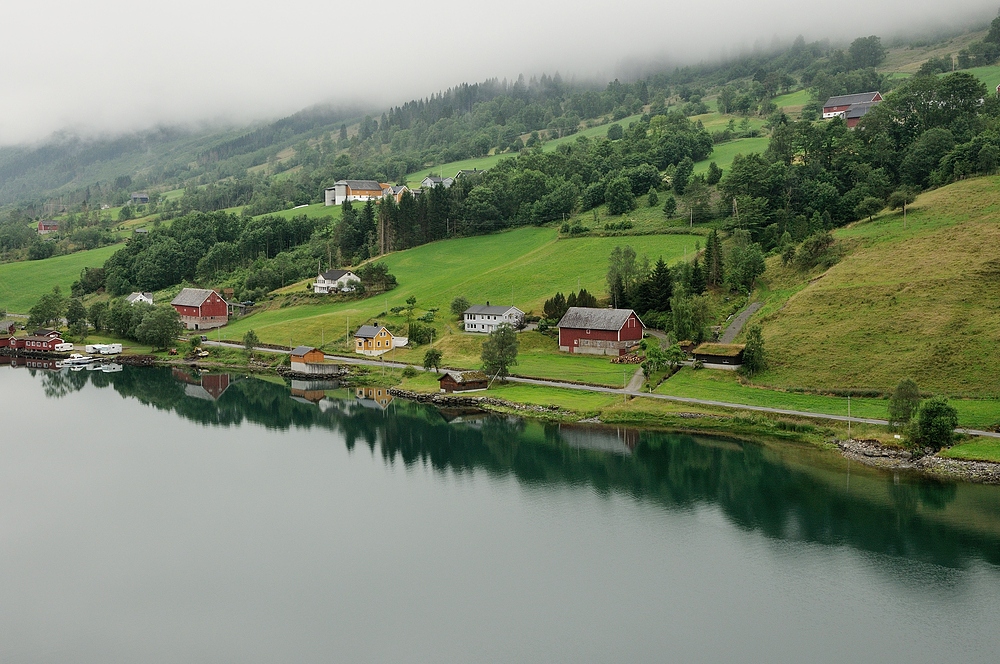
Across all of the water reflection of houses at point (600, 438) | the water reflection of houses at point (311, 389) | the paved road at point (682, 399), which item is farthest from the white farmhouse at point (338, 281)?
the water reflection of houses at point (600, 438)

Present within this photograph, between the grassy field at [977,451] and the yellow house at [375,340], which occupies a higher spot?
the yellow house at [375,340]

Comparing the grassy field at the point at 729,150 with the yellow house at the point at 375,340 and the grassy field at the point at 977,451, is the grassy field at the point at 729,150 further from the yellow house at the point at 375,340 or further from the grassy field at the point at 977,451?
the grassy field at the point at 977,451

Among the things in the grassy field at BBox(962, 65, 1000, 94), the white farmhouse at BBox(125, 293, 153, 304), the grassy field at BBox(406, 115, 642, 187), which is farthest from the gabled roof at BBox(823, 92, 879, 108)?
the white farmhouse at BBox(125, 293, 153, 304)

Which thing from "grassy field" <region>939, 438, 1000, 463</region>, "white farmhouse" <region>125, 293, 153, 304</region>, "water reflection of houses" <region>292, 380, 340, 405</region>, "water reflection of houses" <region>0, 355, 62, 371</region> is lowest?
"grassy field" <region>939, 438, 1000, 463</region>

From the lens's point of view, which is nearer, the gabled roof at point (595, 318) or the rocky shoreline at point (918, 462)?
the rocky shoreline at point (918, 462)

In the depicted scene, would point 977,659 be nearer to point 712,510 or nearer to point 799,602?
point 799,602

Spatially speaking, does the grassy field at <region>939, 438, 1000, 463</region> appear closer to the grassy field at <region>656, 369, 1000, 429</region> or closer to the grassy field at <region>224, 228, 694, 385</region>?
the grassy field at <region>656, 369, 1000, 429</region>

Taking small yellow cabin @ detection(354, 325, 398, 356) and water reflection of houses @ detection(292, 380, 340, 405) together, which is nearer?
water reflection of houses @ detection(292, 380, 340, 405)
